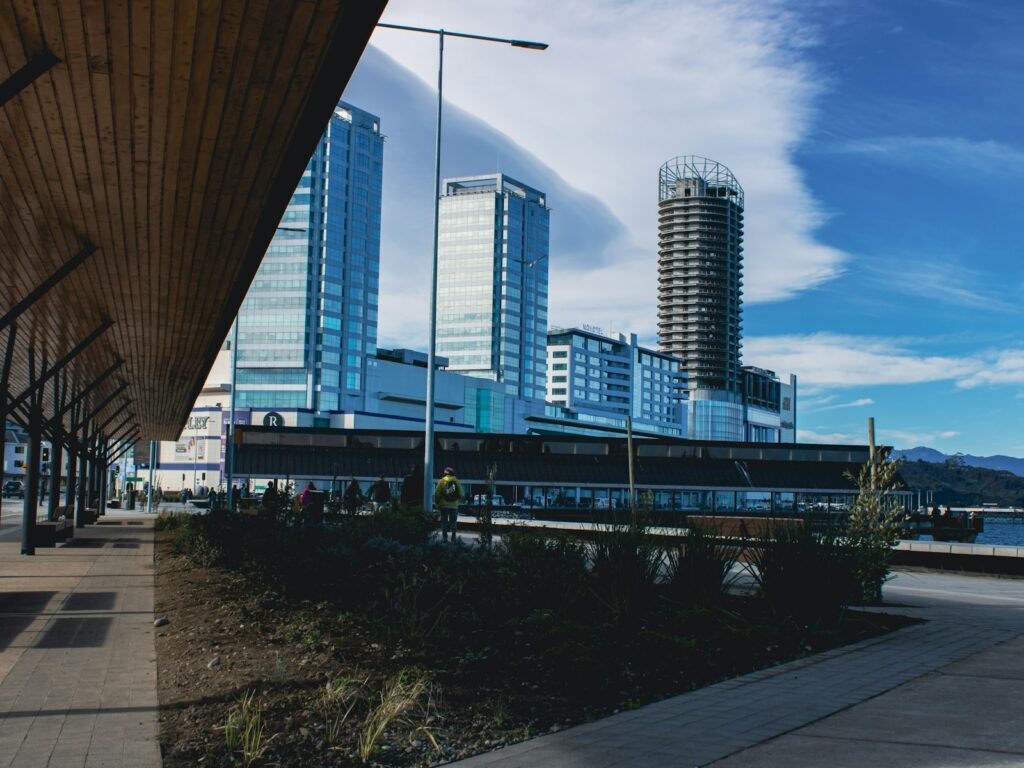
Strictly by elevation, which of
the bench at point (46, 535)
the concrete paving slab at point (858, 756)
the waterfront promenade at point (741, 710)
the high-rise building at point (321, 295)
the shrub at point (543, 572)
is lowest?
the bench at point (46, 535)

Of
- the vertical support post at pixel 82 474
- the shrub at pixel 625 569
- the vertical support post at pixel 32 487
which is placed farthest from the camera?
the vertical support post at pixel 82 474

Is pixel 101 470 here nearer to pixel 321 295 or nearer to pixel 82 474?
pixel 82 474

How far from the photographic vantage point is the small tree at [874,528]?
1055 cm

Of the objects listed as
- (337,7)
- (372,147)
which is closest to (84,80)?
(337,7)

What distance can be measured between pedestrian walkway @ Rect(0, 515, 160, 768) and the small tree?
23.3 ft

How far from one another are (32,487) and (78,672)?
734 inches

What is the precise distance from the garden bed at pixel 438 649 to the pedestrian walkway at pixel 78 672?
0.22 metres

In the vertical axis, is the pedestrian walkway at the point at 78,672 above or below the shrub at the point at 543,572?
below

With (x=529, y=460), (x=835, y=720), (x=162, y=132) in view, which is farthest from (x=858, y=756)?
(x=529, y=460)

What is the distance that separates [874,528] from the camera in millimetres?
10953

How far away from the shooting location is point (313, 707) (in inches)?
235

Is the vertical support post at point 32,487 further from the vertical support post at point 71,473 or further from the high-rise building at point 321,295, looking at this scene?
the high-rise building at point 321,295

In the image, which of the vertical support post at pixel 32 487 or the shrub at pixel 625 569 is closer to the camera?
the shrub at pixel 625 569

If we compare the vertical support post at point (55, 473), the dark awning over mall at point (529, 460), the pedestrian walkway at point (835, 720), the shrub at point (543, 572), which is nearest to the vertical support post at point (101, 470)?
the dark awning over mall at point (529, 460)
